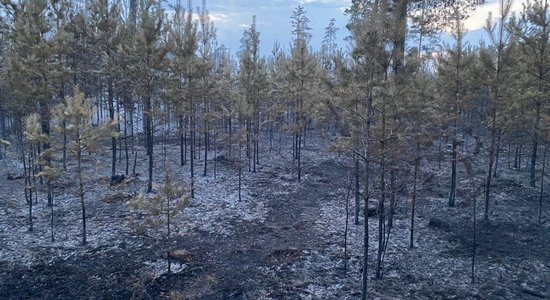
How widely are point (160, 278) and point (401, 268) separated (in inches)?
299

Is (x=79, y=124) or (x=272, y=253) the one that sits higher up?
(x=79, y=124)

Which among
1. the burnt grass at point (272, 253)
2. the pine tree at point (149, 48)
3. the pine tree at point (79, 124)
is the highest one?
the pine tree at point (149, 48)

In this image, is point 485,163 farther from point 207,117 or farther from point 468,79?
point 207,117

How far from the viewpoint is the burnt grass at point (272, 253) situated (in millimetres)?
11391

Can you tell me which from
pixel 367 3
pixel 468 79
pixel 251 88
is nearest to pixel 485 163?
pixel 468 79

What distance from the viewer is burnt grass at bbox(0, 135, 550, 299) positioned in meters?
11.4

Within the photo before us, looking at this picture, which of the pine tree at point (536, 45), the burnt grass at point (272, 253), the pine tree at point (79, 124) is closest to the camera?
the burnt grass at point (272, 253)

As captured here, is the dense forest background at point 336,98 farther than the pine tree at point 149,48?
No

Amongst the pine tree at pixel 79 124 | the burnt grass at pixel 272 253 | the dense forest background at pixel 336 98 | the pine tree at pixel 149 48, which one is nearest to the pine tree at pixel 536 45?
the dense forest background at pixel 336 98

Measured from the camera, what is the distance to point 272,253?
1380 cm

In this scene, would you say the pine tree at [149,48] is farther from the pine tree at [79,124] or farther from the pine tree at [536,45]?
the pine tree at [536,45]

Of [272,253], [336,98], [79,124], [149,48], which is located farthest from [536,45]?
[79,124]

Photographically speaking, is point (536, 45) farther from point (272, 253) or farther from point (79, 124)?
point (79, 124)

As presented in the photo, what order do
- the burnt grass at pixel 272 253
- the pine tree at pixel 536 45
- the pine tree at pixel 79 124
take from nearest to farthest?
the burnt grass at pixel 272 253 → the pine tree at pixel 79 124 → the pine tree at pixel 536 45
